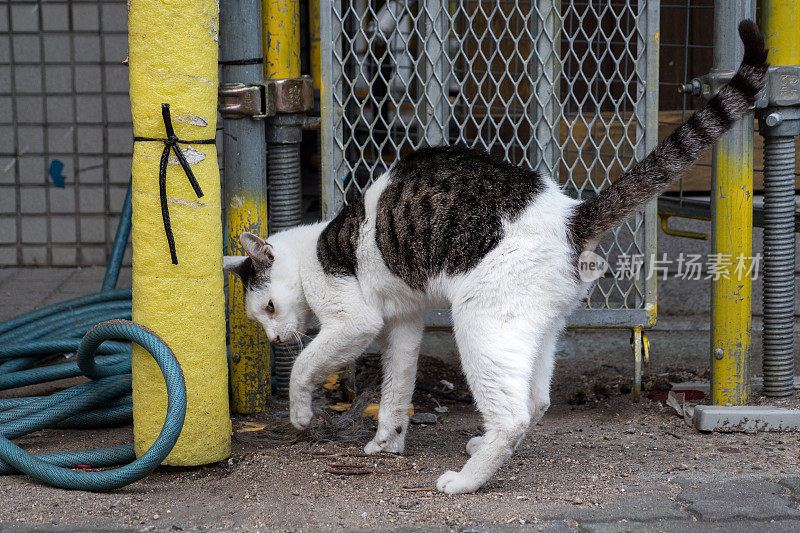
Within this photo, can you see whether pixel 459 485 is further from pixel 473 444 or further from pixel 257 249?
pixel 257 249

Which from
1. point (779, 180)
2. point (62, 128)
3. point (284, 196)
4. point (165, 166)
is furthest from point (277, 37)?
point (62, 128)

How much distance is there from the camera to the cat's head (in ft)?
11.4

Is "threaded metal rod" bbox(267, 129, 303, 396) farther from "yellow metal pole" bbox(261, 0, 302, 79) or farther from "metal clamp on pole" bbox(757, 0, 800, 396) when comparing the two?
"metal clamp on pole" bbox(757, 0, 800, 396)

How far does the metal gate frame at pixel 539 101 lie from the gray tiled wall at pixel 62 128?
2695mm

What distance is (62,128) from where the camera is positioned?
5977 mm

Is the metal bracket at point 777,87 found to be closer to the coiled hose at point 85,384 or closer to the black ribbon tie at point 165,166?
the black ribbon tie at point 165,166

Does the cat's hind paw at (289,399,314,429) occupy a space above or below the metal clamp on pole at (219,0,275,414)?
below

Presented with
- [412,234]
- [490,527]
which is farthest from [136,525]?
[412,234]

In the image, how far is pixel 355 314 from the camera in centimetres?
328

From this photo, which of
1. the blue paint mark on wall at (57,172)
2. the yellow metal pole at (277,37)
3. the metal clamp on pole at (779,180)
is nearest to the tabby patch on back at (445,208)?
the yellow metal pole at (277,37)

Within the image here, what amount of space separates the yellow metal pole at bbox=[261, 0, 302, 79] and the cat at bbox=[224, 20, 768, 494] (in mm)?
678

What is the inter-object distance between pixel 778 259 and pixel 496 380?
5.08ft

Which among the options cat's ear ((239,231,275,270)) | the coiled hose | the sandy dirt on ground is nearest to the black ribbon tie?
the coiled hose

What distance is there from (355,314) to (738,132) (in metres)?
1.71
